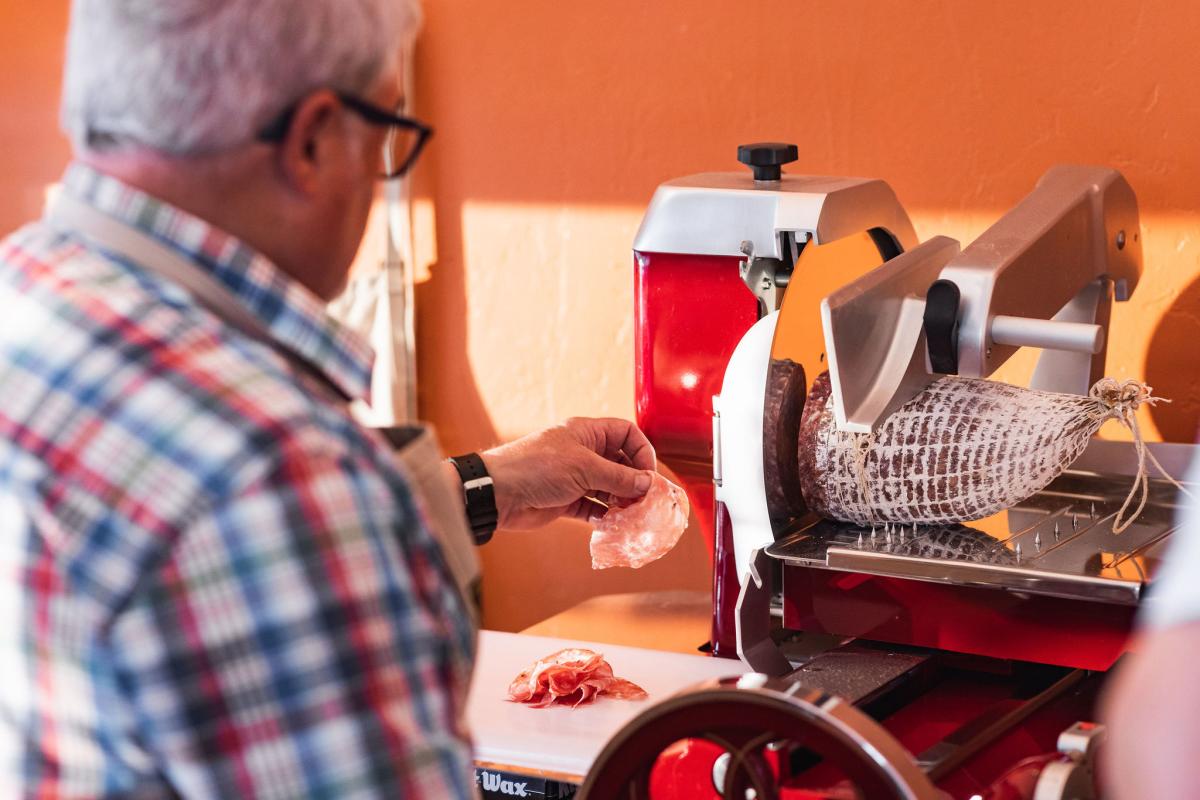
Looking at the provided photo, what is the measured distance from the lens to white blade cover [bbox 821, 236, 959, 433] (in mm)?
1188

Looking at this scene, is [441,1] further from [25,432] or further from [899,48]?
[25,432]

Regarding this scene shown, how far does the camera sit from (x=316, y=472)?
0.65 metres

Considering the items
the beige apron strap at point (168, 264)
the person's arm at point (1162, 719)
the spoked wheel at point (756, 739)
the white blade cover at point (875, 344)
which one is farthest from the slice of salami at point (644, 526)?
the person's arm at point (1162, 719)

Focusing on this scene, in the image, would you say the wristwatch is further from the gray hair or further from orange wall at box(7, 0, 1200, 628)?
orange wall at box(7, 0, 1200, 628)

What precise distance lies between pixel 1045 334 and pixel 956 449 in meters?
0.14

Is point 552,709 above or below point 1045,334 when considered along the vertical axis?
below

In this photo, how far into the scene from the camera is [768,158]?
1.55 metres

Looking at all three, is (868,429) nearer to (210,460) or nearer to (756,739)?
(756,739)

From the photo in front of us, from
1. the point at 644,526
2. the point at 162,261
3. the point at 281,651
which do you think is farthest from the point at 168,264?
the point at 644,526

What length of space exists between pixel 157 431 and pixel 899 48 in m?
1.54

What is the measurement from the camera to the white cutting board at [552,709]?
1.35m

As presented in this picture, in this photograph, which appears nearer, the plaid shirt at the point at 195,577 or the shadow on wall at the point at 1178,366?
the plaid shirt at the point at 195,577

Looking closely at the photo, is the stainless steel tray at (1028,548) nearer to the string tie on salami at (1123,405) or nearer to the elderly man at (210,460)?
the string tie on salami at (1123,405)

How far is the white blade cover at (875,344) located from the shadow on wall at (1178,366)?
27.1 inches
